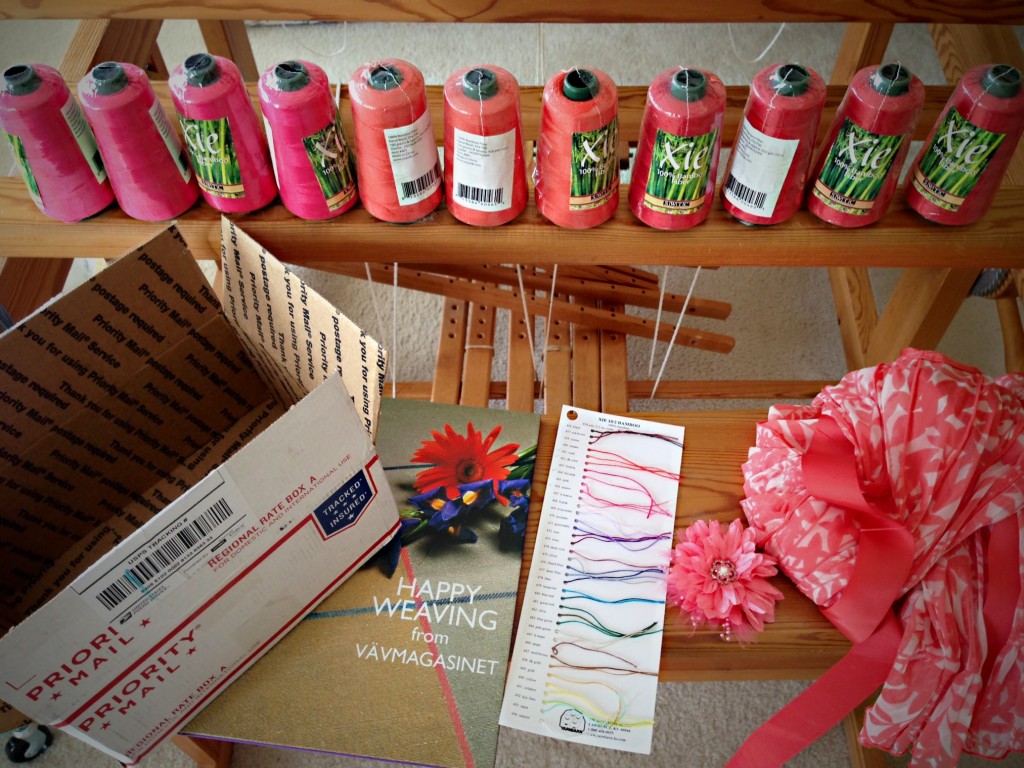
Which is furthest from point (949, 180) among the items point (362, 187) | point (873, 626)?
point (362, 187)

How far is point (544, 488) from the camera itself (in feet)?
3.54

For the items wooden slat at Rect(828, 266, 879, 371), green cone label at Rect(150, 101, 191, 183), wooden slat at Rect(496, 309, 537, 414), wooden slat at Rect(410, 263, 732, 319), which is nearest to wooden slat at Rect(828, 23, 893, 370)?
wooden slat at Rect(828, 266, 879, 371)

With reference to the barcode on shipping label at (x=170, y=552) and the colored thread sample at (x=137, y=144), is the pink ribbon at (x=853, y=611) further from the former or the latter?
the colored thread sample at (x=137, y=144)

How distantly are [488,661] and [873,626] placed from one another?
439 mm

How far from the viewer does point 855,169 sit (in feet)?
3.10

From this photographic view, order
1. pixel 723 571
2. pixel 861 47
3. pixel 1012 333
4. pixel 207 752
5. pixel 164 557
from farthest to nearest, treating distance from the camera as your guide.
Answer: pixel 861 47 < pixel 1012 333 < pixel 207 752 < pixel 723 571 < pixel 164 557

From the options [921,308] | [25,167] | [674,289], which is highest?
[25,167]

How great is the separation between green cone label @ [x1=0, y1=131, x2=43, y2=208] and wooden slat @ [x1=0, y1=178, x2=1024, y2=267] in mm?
37

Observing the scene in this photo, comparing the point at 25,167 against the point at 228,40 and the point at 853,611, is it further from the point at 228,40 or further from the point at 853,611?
the point at 853,611

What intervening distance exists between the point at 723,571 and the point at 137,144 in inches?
33.3

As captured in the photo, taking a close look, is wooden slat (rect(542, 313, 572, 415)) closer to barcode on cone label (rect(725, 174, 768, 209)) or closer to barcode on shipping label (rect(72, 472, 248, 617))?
barcode on cone label (rect(725, 174, 768, 209))

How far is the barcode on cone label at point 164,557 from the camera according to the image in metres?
0.69

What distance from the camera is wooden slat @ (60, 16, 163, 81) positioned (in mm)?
1401

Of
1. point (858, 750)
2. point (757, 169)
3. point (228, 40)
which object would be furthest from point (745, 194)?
point (228, 40)
